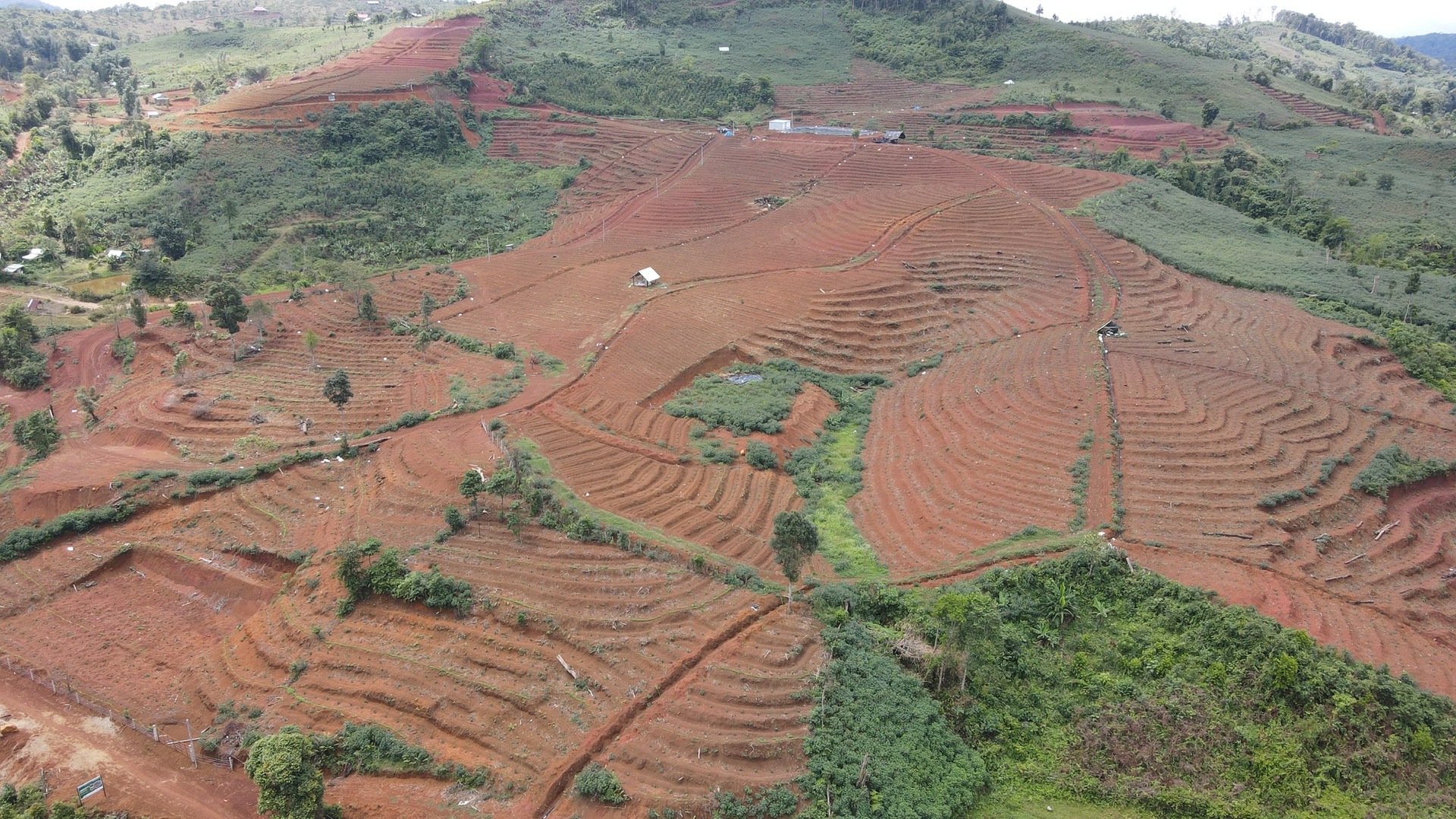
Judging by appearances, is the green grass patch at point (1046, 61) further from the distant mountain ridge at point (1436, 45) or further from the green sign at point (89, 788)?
the distant mountain ridge at point (1436, 45)

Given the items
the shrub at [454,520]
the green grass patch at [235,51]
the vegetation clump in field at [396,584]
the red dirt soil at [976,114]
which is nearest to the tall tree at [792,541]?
the vegetation clump in field at [396,584]

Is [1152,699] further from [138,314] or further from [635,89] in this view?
[635,89]

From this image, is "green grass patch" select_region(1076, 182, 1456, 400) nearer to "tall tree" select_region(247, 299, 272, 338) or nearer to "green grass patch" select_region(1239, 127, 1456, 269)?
"green grass patch" select_region(1239, 127, 1456, 269)

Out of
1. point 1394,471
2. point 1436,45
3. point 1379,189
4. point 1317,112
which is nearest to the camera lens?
point 1394,471

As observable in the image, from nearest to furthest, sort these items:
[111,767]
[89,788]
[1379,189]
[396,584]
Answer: [89,788] < [111,767] < [396,584] < [1379,189]

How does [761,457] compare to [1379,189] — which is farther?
[1379,189]

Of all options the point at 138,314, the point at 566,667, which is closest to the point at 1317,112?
the point at 566,667

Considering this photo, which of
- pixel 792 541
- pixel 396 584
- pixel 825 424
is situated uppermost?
pixel 792 541

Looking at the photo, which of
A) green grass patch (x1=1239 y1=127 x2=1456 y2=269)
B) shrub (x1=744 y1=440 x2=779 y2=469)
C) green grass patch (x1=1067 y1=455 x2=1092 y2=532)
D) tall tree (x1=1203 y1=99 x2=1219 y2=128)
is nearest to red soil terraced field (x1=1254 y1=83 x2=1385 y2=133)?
green grass patch (x1=1239 y1=127 x2=1456 y2=269)
